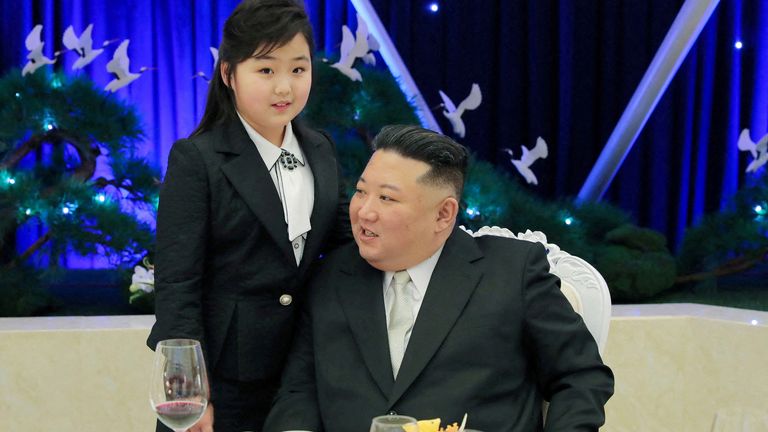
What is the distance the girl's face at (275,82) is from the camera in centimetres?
206

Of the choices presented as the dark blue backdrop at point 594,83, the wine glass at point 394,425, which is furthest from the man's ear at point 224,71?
the dark blue backdrop at point 594,83

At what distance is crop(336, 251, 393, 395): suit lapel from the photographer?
2.01 m

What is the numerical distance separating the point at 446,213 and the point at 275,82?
1.42 ft

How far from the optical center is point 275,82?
207 centimetres

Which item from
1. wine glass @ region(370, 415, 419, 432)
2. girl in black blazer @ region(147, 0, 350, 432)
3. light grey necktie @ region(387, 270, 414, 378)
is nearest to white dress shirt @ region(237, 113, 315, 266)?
Answer: girl in black blazer @ region(147, 0, 350, 432)

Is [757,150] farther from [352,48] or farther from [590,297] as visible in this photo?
[590,297]

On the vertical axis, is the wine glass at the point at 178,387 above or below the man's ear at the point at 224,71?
below

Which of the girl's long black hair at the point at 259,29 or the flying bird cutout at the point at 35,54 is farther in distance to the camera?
the flying bird cutout at the point at 35,54

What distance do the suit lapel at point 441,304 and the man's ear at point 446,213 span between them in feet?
0.19

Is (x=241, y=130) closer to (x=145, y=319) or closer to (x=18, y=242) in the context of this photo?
(x=145, y=319)

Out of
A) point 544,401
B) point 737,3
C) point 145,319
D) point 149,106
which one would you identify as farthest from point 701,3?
point 544,401

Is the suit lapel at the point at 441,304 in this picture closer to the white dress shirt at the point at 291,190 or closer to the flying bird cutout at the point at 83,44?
the white dress shirt at the point at 291,190

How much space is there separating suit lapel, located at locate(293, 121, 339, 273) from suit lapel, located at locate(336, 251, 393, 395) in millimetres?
87

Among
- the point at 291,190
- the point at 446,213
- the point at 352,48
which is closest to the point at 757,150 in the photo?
the point at 352,48
